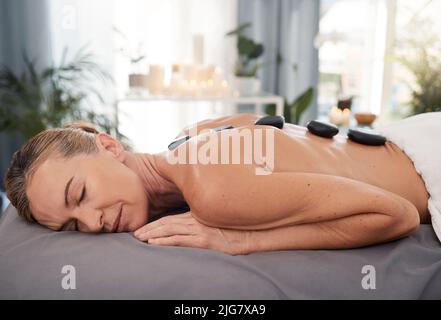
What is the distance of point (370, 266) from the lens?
0.89 m

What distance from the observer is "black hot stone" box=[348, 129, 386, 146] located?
1.17 m

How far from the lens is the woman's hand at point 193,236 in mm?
961

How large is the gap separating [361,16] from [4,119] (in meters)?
2.72

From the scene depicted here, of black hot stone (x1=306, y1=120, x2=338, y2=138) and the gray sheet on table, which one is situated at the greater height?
black hot stone (x1=306, y1=120, x2=338, y2=138)

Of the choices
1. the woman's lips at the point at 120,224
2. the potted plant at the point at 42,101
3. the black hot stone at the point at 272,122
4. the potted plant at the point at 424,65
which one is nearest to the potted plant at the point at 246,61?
the potted plant at the point at 42,101

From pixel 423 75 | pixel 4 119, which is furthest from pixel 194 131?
pixel 423 75

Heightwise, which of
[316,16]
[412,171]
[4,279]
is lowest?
[4,279]

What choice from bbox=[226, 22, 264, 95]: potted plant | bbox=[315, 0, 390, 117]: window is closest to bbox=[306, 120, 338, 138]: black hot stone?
bbox=[226, 22, 264, 95]: potted plant

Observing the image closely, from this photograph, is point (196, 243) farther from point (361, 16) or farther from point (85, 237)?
point (361, 16)

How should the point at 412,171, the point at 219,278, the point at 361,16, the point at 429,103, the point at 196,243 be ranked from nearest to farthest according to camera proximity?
the point at 219,278
the point at 196,243
the point at 412,171
the point at 429,103
the point at 361,16

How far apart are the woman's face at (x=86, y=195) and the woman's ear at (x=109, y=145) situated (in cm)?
4

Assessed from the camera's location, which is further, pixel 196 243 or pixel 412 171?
pixel 412 171

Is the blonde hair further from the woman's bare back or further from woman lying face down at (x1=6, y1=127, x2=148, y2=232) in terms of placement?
the woman's bare back

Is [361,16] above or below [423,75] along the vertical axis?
above
